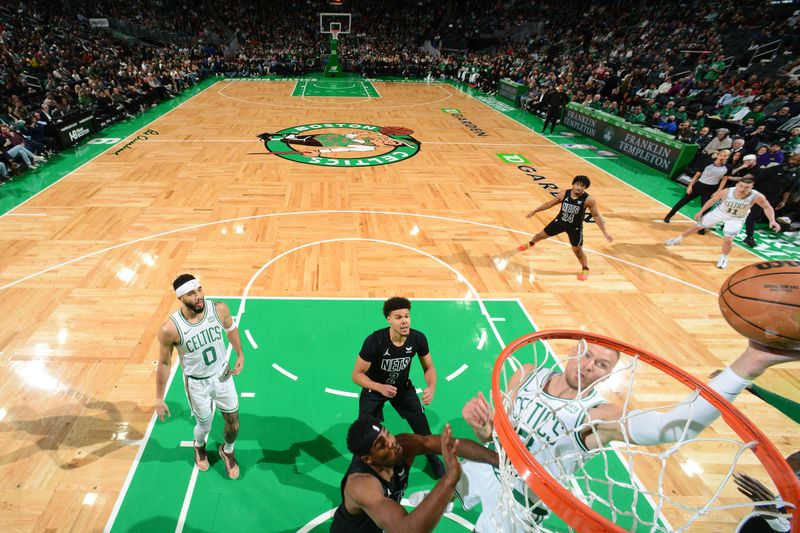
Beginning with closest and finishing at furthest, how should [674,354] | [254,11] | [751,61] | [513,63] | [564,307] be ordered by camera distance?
[674,354], [564,307], [751,61], [513,63], [254,11]

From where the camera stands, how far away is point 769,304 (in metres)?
1.94

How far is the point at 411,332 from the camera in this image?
140 inches

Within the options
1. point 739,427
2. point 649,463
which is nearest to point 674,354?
point 649,463

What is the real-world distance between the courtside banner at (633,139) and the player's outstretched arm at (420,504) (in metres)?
12.8

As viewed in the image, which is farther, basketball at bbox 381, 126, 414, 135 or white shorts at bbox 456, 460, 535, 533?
basketball at bbox 381, 126, 414, 135

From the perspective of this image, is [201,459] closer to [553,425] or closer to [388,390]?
[388,390]

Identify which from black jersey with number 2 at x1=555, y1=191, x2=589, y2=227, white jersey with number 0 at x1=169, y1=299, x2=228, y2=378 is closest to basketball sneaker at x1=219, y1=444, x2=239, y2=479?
white jersey with number 0 at x1=169, y1=299, x2=228, y2=378

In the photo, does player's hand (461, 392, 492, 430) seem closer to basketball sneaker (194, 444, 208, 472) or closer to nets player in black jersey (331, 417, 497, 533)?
nets player in black jersey (331, 417, 497, 533)

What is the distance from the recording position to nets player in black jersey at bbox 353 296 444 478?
3363 millimetres

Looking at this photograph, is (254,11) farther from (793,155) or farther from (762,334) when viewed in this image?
(762,334)

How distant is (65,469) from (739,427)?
202 inches

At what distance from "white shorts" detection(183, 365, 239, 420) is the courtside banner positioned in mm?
13017

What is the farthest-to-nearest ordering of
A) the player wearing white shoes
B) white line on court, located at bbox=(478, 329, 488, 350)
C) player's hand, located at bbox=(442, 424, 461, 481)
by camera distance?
the player wearing white shoes < white line on court, located at bbox=(478, 329, 488, 350) < player's hand, located at bbox=(442, 424, 461, 481)

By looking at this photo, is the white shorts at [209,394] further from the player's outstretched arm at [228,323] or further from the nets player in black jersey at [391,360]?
the nets player in black jersey at [391,360]
